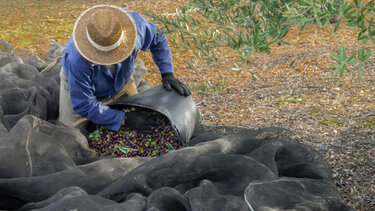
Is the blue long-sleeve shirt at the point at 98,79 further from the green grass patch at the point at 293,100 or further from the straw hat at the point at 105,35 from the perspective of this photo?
the green grass patch at the point at 293,100

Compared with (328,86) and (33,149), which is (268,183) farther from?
(328,86)

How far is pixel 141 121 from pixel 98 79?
1.71 feet

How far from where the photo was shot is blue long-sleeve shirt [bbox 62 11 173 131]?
11.4 feet

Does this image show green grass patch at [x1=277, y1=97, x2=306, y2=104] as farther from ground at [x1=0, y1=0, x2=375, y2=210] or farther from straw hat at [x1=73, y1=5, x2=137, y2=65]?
straw hat at [x1=73, y1=5, x2=137, y2=65]

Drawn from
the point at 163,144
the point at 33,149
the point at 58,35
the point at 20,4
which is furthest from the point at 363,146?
the point at 20,4

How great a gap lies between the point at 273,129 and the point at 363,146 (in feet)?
2.42

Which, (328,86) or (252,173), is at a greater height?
(252,173)

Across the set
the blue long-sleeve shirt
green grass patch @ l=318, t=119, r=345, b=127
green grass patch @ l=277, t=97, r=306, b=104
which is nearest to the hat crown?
the blue long-sleeve shirt

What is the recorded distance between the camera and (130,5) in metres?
9.73

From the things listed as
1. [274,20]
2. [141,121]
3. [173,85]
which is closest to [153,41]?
[173,85]

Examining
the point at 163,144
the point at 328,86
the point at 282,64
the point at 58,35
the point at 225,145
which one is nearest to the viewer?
the point at 225,145

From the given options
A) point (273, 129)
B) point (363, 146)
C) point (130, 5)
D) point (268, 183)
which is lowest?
point (130, 5)

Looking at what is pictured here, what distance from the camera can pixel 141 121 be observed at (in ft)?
12.4

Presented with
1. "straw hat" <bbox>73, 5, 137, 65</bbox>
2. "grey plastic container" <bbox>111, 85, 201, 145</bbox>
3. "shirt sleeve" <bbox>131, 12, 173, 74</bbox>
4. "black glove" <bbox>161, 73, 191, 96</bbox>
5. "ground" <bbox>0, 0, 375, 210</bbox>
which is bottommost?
"ground" <bbox>0, 0, 375, 210</bbox>
